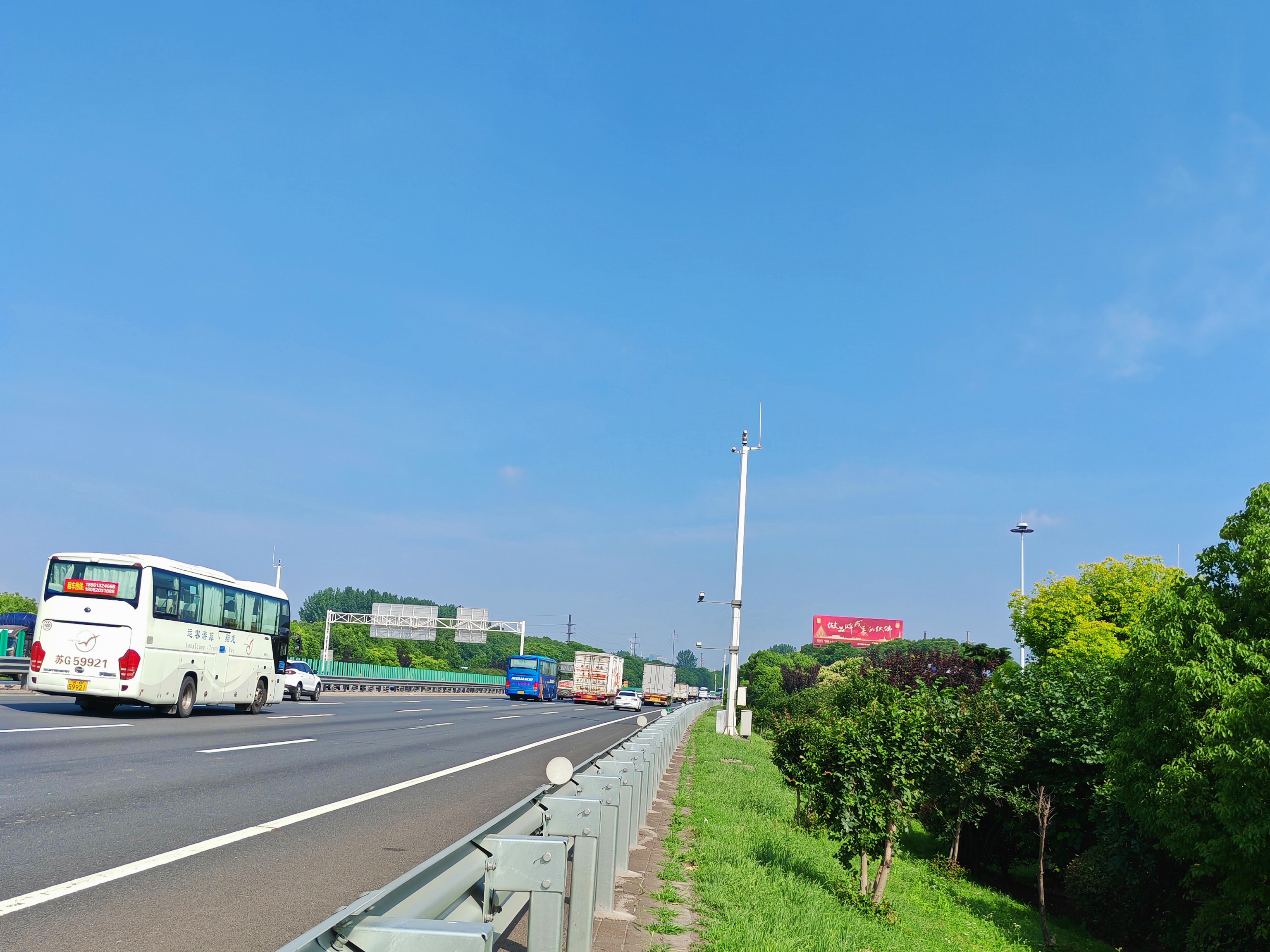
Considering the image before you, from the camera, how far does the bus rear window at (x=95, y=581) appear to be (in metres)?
20.4

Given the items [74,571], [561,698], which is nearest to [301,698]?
[74,571]

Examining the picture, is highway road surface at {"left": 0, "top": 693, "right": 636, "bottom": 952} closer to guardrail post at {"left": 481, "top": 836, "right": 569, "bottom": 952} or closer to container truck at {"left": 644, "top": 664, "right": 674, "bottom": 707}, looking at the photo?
guardrail post at {"left": 481, "top": 836, "right": 569, "bottom": 952}

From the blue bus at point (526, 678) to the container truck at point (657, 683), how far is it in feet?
56.7

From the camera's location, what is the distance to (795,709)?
47625mm

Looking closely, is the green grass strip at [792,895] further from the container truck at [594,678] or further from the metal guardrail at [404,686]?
the container truck at [594,678]

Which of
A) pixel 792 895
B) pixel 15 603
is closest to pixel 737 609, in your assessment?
pixel 792 895

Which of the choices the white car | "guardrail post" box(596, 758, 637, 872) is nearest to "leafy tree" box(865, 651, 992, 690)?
the white car

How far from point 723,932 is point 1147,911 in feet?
62.5

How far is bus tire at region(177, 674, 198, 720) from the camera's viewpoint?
22391 millimetres

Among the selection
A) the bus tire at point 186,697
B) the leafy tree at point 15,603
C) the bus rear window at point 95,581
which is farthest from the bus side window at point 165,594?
the leafy tree at point 15,603

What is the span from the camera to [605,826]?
584 centimetres

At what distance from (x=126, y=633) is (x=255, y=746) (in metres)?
5.54

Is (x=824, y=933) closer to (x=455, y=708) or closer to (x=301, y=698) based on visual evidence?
(x=455, y=708)

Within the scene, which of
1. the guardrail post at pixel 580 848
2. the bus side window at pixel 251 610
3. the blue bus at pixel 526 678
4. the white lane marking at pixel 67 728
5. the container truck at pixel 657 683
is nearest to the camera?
the guardrail post at pixel 580 848
